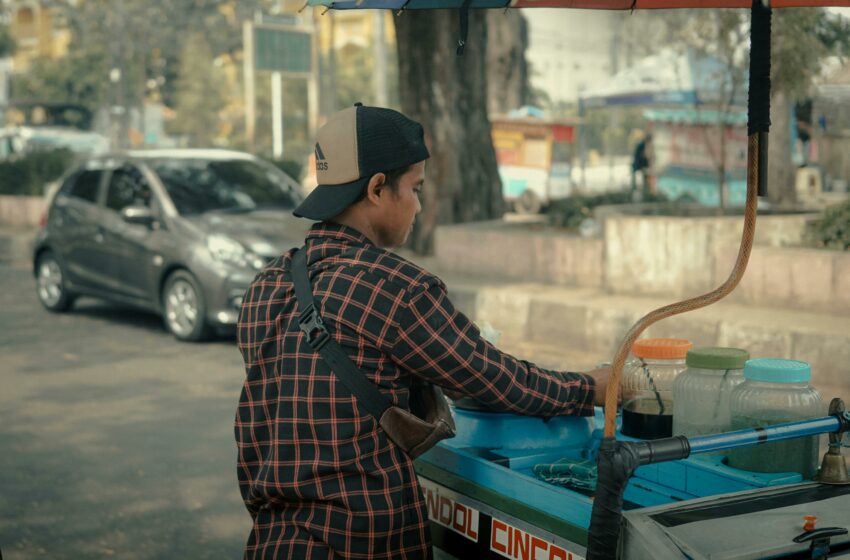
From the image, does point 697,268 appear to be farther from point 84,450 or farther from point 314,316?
point 314,316

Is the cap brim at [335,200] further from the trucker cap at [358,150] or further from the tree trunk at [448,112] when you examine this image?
the tree trunk at [448,112]

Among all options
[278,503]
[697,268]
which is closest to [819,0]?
[278,503]

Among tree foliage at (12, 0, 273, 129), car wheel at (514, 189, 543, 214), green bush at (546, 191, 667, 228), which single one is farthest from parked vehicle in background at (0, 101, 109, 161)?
green bush at (546, 191, 667, 228)

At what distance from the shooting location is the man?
254cm

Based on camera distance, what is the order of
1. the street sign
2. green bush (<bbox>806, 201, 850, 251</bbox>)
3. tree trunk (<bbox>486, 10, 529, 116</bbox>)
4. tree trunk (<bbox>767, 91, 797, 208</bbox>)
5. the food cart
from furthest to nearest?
1. the street sign
2. tree trunk (<bbox>486, 10, 529, 116</bbox>)
3. tree trunk (<bbox>767, 91, 797, 208</bbox>)
4. green bush (<bbox>806, 201, 850, 251</bbox>)
5. the food cart

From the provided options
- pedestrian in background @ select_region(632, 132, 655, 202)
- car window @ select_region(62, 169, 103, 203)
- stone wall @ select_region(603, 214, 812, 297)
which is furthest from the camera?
pedestrian in background @ select_region(632, 132, 655, 202)

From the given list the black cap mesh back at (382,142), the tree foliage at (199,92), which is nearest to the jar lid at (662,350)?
the black cap mesh back at (382,142)

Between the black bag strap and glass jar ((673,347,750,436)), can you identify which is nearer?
the black bag strap

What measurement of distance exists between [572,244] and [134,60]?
41528 mm

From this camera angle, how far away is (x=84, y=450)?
6.83 meters

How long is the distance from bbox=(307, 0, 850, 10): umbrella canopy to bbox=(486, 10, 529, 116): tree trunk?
1746cm

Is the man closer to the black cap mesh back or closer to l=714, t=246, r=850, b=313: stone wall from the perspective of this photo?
the black cap mesh back

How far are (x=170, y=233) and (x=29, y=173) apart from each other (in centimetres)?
1241

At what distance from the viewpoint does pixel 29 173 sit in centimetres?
2194
